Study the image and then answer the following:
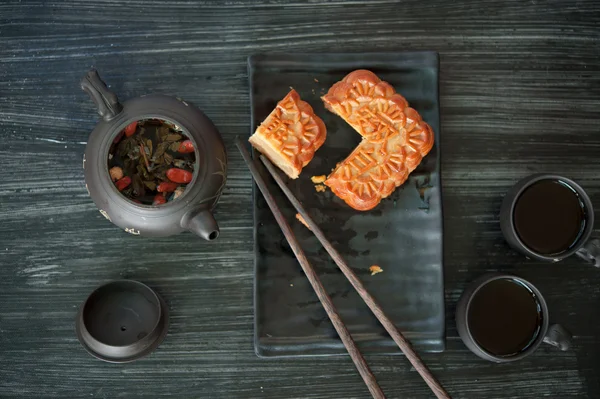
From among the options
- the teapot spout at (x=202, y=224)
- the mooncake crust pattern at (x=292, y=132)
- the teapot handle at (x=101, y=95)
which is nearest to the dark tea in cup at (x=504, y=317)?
the mooncake crust pattern at (x=292, y=132)

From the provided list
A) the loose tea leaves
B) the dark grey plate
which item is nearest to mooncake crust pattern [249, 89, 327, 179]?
the dark grey plate

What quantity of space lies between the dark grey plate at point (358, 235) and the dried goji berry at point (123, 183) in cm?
51

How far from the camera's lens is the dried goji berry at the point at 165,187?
180 centimetres

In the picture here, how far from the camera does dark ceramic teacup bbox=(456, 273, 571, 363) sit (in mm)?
2006

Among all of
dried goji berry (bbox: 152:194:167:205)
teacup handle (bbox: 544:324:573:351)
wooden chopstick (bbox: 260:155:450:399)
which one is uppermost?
dried goji berry (bbox: 152:194:167:205)

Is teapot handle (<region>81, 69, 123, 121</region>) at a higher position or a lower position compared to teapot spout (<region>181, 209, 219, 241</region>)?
higher

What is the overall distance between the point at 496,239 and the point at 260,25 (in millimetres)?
1251

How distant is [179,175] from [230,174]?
0.31 meters

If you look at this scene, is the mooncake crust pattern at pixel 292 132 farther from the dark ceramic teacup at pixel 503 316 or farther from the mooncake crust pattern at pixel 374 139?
the dark ceramic teacup at pixel 503 316

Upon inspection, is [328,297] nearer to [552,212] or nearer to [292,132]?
[292,132]

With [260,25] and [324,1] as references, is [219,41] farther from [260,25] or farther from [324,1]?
[324,1]

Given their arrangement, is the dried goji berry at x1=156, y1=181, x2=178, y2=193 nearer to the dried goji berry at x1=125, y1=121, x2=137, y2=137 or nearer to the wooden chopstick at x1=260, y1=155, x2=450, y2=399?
the dried goji berry at x1=125, y1=121, x2=137, y2=137

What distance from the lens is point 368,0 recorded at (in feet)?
7.18

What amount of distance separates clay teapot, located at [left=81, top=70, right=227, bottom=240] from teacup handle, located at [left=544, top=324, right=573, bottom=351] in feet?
4.20
